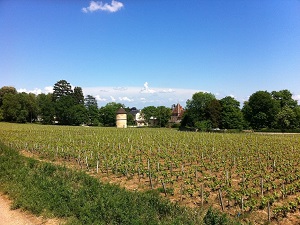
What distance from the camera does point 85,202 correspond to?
30.7ft

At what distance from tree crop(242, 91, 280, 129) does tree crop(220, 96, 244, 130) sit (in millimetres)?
2952

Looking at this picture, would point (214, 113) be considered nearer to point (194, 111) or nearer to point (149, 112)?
point (194, 111)

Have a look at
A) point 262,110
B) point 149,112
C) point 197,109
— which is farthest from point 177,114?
point 262,110

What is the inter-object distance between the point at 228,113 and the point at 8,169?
59042 millimetres

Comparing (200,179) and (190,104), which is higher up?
(190,104)

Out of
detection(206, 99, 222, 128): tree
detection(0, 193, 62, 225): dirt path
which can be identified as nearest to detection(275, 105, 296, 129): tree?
detection(206, 99, 222, 128): tree

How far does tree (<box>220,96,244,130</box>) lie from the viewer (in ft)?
212

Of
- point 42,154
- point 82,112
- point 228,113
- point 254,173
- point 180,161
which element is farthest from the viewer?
point 82,112

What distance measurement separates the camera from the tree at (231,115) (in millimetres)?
64625

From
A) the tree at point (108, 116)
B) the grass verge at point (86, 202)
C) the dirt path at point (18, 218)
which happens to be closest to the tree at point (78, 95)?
the tree at point (108, 116)

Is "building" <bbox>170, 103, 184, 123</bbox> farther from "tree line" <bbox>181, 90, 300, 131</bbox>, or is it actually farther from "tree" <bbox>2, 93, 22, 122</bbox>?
"tree" <bbox>2, 93, 22, 122</bbox>

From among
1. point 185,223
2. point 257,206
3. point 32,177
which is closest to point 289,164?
point 257,206

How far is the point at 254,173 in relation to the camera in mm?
15859

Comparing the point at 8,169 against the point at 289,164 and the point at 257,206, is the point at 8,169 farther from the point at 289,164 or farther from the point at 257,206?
the point at 289,164
